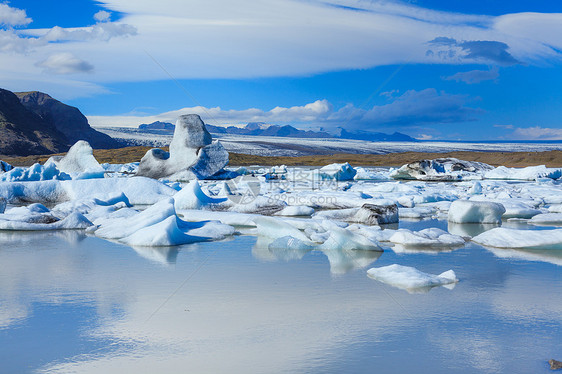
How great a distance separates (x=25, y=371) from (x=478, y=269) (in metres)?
3.20

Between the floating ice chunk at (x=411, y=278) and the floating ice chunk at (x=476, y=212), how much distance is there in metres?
3.65

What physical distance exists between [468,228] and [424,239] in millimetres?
1671

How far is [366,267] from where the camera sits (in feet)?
13.4

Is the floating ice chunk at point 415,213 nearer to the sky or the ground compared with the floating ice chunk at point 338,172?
nearer to the ground

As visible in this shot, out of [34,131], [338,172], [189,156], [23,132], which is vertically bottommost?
[338,172]

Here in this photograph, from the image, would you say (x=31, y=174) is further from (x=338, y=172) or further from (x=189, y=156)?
(x=338, y=172)

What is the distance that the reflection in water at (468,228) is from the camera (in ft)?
20.1

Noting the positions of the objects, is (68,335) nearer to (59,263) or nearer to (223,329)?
(223,329)

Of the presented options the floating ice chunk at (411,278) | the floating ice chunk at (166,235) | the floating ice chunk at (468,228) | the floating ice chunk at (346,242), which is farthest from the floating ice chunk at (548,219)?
the floating ice chunk at (166,235)

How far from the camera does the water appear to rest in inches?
86.4

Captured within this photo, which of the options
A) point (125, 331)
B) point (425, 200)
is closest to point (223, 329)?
point (125, 331)

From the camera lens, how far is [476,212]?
279 inches

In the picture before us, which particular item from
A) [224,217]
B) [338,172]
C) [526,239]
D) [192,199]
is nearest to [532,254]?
[526,239]

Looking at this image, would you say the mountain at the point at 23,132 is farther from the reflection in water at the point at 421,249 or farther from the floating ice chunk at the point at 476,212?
the reflection in water at the point at 421,249
